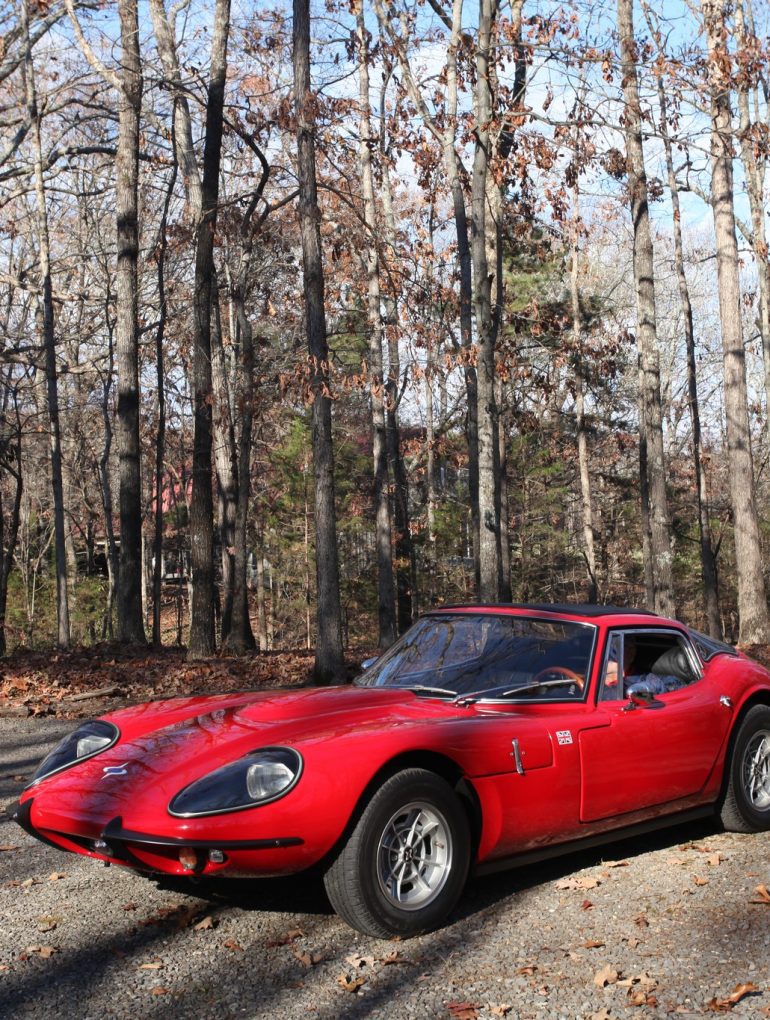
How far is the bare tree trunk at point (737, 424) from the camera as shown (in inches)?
819

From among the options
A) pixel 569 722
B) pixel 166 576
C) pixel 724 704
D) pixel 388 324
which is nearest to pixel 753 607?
pixel 388 324

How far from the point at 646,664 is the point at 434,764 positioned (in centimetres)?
190

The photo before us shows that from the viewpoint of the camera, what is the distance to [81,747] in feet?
17.1

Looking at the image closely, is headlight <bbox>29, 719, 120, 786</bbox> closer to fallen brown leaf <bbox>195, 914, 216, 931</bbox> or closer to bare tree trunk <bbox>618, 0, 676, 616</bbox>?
fallen brown leaf <bbox>195, 914, 216, 931</bbox>

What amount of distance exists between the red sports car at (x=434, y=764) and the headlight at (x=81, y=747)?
1 cm

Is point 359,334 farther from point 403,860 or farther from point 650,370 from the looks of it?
point 403,860

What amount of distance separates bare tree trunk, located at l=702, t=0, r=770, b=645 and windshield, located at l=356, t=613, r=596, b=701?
53.0 feet

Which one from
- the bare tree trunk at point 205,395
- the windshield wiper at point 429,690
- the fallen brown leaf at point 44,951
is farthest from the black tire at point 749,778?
the bare tree trunk at point 205,395

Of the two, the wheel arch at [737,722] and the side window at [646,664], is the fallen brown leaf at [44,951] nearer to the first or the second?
the side window at [646,664]

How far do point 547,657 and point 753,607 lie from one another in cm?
1656

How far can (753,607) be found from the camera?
68.1ft

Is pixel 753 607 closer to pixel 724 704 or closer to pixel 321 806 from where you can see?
pixel 724 704

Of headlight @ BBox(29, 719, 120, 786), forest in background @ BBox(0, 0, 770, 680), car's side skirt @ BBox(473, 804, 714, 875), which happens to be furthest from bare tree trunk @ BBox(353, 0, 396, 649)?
headlight @ BBox(29, 719, 120, 786)

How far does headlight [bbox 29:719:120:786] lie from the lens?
16.8 ft
